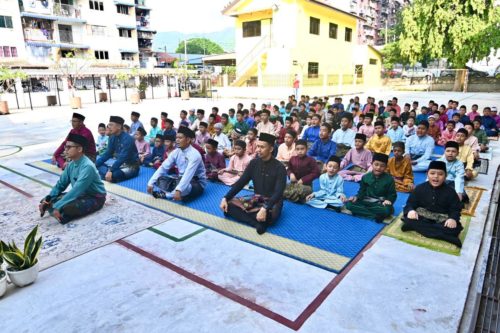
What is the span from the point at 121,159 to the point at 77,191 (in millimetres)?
2035

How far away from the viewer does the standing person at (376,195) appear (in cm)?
489

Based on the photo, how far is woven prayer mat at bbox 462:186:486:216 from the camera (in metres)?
5.13

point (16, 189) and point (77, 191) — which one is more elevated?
point (77, 191)

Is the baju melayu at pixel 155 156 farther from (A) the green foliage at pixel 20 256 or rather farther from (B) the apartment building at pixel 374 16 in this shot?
(B) the apartment building at pixel 374 16

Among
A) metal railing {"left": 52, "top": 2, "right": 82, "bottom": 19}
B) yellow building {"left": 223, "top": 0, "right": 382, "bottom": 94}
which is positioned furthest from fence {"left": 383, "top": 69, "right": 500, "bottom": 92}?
metal railing {"left": 52, "top": 2, "right": 82, "bottom": 19}

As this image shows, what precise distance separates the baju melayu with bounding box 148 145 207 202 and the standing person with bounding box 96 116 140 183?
1179 millimetres

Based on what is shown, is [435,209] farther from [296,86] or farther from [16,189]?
[296,86]

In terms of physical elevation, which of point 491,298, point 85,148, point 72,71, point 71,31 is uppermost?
point 71,31

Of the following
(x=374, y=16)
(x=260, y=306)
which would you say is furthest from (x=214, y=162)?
(x=374, y=16)

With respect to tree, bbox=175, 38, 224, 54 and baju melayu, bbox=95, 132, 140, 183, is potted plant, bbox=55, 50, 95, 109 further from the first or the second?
tree, bbox=175, 38, 224, 54

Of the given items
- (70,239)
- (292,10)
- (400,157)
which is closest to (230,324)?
(70,239)

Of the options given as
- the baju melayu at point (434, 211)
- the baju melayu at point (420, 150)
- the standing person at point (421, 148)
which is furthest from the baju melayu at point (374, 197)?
the baju melayu at point (420, 150)

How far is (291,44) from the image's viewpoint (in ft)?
84.3

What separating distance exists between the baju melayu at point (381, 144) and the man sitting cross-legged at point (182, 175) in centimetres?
378
